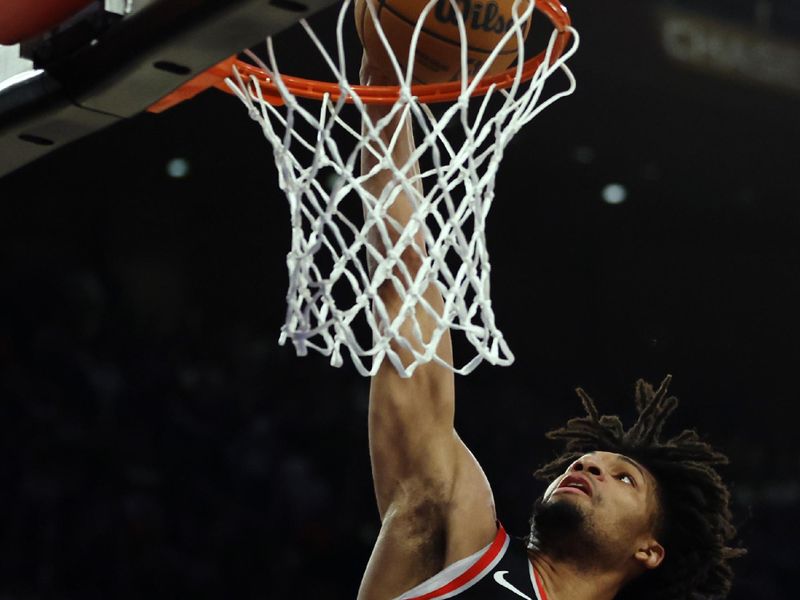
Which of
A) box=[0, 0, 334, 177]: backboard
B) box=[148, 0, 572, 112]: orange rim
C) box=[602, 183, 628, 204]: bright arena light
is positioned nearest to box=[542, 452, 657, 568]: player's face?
box=[148, 0, 572, 112]: orange rim

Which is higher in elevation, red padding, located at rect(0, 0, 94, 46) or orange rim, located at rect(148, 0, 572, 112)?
red padding, located at rect(0, 0, 94, 46)

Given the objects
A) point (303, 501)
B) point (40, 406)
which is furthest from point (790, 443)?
point (40, 406)

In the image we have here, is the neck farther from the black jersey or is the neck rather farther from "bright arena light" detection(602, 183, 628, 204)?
"bright arena light" detection(602, 183, 628, 204)

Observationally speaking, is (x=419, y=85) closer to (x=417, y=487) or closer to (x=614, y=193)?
(x=417, y=487)

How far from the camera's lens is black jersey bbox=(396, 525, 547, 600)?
198 centimetres

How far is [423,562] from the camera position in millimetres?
2004

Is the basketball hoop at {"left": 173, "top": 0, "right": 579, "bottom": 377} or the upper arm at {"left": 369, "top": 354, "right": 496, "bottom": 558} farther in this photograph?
the upper arm at {"left": 369, "top": 354, "right": 496, "bottom": 558}

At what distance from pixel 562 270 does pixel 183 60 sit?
3036 millimetres

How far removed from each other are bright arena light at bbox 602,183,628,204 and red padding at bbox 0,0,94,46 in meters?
3.08

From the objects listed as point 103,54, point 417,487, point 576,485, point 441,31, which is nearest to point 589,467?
point 576,485

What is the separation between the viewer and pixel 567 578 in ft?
7.28

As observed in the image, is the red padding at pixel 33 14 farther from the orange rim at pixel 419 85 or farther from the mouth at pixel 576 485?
the mouth at pixel 576 485

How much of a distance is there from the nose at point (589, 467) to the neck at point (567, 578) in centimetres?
18

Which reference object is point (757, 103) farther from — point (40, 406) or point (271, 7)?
point (271, 7)
